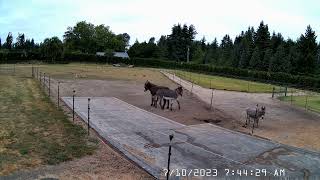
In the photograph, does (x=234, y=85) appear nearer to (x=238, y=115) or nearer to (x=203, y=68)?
(x=203, y=68)

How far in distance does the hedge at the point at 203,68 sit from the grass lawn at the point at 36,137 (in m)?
40.5

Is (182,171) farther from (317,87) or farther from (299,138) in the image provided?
(317,87)

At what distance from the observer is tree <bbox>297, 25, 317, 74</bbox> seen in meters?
64.4

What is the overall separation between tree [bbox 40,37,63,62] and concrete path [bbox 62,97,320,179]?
2299 inches

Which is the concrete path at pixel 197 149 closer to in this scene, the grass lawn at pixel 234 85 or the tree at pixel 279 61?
the grass lawn at pixel 234 85

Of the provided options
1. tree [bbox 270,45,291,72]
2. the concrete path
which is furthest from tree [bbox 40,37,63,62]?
the concrete path

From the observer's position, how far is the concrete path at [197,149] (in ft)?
41.3

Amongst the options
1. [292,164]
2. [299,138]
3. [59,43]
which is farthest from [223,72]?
[292,164]

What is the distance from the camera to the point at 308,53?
6438cm

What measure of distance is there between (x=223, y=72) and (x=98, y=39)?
55.8m

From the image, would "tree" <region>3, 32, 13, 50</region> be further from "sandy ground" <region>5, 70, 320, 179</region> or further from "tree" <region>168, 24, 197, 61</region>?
"sandy ground" <region>5, 70, 320, 179</region>

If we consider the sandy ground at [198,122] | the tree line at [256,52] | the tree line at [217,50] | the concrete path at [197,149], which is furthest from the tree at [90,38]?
the concrete path at [197,149]

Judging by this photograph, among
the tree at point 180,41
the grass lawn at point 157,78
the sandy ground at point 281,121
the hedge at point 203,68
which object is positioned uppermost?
the tree at point 180,41

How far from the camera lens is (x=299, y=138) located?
62.2 ft
